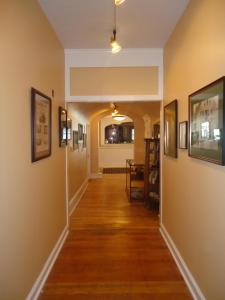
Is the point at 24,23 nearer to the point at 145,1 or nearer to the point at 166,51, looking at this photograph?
the point at 145,1

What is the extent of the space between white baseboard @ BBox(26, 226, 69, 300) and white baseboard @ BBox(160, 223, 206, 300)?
4.72 ft

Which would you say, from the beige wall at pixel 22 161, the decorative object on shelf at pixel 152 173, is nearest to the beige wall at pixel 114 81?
the beige wall at pixel 22 161

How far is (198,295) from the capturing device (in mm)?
2238

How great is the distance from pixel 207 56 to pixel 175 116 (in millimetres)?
1107

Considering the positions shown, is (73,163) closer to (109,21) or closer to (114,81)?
(114,81)

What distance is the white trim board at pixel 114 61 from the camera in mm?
3834

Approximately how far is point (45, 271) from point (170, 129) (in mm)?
2243

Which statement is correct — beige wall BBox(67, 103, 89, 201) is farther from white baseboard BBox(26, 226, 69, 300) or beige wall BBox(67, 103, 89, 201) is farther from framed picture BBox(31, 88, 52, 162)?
framed picture BBox(31, 88, 52, 162)

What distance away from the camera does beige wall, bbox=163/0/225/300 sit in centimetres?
183

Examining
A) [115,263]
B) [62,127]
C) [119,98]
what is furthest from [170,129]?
[115,263]

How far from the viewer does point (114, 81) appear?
152 inches

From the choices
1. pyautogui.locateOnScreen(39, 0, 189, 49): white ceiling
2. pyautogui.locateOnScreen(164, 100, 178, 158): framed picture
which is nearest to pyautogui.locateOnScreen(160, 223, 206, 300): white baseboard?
pyautogui.locateOnScreen(164, 100, 178, 158): framed picture

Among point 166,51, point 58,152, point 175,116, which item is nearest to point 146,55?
point 166,51

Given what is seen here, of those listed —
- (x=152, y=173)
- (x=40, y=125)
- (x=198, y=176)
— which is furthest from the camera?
(x=152, y=173)
